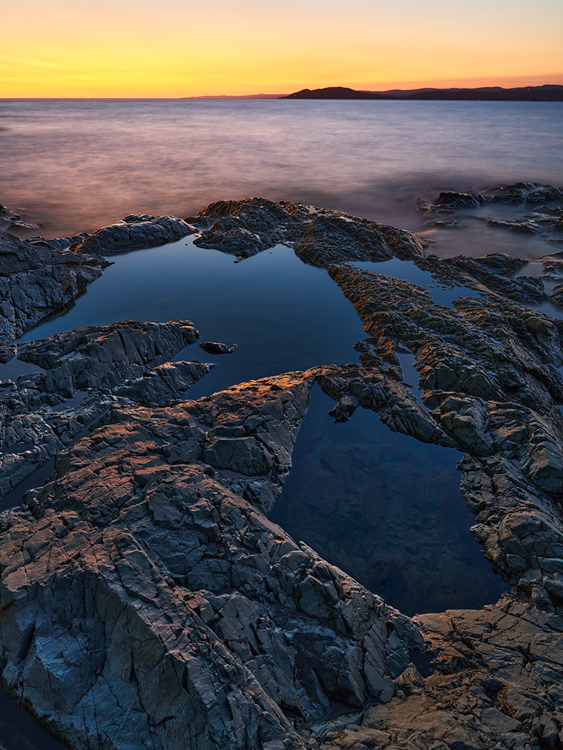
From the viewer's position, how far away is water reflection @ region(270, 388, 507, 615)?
Result: 322 inches

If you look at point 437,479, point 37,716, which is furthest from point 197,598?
point 437,479

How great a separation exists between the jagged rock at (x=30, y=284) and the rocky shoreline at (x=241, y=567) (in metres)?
1.20

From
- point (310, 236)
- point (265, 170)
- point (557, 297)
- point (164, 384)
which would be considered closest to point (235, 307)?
point (164, 384)

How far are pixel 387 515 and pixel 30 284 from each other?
17.4 meters

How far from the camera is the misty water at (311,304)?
28.4 ft

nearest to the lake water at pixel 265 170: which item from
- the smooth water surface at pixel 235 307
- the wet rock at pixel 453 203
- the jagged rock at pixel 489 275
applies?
the wet rock at pixel 453 203

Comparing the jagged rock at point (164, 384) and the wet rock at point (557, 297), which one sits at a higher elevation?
the wet rock at point (557, 297)

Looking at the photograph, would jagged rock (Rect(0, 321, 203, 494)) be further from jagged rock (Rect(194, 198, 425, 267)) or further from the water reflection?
jagged rock (Rect(194, 198, 425, 267))

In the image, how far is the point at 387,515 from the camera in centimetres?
941

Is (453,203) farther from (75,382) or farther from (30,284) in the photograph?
(75,382)

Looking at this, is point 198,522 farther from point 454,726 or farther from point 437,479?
point 437,479

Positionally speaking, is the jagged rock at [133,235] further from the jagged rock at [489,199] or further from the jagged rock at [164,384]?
the jagged rock at [489,199]

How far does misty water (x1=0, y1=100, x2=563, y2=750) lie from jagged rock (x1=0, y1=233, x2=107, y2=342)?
0.76 meters

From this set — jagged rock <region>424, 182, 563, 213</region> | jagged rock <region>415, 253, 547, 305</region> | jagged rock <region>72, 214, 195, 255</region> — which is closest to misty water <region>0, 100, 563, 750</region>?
jagged rock <region>415, 253, 547, 305</region>
